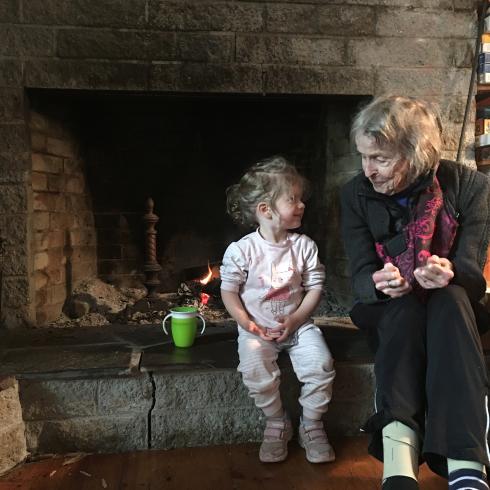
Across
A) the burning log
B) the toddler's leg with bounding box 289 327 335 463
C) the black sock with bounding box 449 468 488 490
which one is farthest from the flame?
the black sock with bounding box 449 468 488 490

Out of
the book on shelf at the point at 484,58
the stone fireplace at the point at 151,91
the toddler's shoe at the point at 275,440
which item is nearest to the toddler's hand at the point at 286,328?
the toddler's shoe at the point at 275,440

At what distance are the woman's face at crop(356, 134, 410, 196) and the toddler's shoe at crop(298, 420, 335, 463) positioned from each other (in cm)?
74

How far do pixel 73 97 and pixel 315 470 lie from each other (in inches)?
65.8

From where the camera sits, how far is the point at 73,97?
85.2 inches

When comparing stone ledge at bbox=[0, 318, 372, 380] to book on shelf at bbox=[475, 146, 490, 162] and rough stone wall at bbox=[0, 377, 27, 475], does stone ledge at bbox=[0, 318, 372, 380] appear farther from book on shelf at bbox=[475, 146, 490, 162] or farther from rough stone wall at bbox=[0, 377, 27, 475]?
book on shelf at bbox=[475, 146, 490, 162]

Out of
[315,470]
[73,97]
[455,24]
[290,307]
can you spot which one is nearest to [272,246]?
[290,307]

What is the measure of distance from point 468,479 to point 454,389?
187mm

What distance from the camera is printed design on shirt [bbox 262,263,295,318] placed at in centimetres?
169

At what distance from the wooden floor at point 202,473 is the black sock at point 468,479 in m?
0.31

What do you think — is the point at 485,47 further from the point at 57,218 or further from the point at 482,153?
the point at 57,218

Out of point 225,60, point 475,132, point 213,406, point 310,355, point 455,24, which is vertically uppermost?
point 455,24

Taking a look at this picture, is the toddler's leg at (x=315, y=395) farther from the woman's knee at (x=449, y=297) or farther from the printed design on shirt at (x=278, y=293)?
the woman's knee at (x=449, y=297)

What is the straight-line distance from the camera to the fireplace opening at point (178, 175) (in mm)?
2488

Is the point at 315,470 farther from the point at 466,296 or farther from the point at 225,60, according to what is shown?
the point at 225,60
